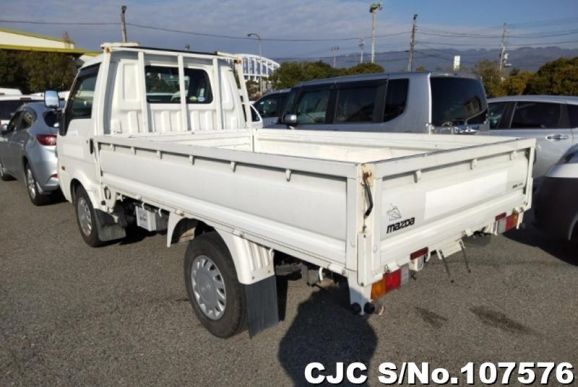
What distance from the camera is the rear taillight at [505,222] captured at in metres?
3.28

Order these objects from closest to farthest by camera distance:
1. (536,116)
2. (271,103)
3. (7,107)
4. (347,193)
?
(347,193) < (536,116) < (7,107) < (271,103)

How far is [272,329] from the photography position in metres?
3.49

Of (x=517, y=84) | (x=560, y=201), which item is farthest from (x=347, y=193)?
(x=517, y=84)

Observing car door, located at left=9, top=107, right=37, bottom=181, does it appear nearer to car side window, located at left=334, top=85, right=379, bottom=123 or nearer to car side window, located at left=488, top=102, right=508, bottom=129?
car side window, located at left=334, top=85, right=379, bottom=123

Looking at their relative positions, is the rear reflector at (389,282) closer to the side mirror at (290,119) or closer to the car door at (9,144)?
the side mirror at (290,119)

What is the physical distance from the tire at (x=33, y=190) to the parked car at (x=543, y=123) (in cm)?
787

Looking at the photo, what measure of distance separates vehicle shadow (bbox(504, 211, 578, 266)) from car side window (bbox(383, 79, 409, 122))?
232 centimetres

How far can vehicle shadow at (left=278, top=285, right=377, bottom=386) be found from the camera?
3.03 m

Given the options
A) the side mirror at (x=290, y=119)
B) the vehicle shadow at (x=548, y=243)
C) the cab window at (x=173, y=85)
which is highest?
the cab window at (x=173, y=85)

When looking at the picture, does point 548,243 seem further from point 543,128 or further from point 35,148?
point 35,148

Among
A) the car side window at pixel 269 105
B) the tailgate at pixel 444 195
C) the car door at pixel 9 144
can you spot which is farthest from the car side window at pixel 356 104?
the car door at pixel 9 144

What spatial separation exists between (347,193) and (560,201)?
10.8 feet

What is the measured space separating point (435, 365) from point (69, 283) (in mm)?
3629

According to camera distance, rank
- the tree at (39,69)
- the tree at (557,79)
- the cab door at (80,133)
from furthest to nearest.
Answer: the tree at (39,69), the tree at (557,79), the cab door at (80,133)
